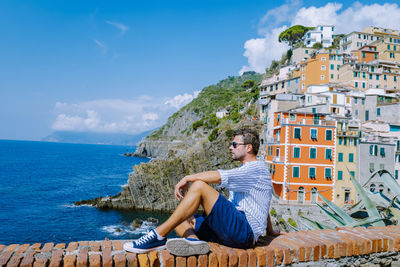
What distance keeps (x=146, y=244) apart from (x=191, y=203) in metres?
0.57

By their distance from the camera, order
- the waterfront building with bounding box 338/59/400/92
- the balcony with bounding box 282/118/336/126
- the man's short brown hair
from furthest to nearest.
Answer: the waterfront building with bounding box 338/59/400/92 < the balcony with bounding box 282/118/336/126 < the man's short brown hair

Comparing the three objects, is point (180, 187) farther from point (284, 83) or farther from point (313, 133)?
point (284, 83)

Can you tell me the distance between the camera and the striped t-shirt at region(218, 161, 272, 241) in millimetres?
3168

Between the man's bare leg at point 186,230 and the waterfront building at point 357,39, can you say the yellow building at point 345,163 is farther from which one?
the waterfront building at point 357,39

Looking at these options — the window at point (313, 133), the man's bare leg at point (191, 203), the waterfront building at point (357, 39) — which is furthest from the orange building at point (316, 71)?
the man's bare leg at point (191, 203)

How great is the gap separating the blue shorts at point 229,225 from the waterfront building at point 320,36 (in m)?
73.9

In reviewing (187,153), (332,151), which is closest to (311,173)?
(332,151)

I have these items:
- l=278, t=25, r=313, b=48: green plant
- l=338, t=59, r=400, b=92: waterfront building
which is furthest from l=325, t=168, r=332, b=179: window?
l=278, t=25, r=313, b=48: green plant

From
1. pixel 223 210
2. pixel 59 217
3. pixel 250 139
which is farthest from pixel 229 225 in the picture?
pixel 59 217

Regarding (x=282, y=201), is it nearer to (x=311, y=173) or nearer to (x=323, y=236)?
(x=311, y=173)

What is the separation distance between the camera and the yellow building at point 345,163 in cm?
3056

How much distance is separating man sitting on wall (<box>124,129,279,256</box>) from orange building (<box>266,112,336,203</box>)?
27.8m

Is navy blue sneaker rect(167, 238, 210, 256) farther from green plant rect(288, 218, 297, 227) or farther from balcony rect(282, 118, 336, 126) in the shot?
balcony rect(282, 118, 336, 126)

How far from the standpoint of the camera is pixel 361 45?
63469 millimetres
